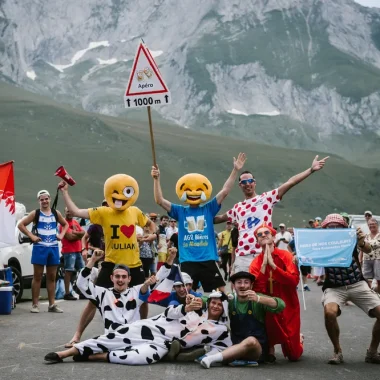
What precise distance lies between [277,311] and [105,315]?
67.1 inches

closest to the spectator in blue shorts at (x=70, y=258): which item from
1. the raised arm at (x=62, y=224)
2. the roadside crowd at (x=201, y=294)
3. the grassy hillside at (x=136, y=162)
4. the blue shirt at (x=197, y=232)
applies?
the raised arm at (x=62, y=224)

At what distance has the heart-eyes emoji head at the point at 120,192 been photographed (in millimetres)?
8789

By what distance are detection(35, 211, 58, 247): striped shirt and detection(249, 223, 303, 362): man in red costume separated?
5.20m

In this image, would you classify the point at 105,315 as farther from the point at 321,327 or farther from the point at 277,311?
the point at 321,327

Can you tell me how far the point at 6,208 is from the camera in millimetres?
11484

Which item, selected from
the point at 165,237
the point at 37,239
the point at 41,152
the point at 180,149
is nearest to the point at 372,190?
the point at 180,149

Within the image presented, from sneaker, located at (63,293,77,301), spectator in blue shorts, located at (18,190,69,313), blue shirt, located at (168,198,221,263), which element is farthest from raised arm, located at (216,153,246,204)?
sneaker, located at (63,293,77,301)

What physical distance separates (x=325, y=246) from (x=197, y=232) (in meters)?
1.40

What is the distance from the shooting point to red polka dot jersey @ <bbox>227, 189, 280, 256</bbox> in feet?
28.1

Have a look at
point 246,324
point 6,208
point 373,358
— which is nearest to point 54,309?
point 6,208

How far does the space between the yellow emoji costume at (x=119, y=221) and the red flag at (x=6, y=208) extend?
3.03 metres

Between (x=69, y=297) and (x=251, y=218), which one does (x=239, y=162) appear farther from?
(x=69, y=297)

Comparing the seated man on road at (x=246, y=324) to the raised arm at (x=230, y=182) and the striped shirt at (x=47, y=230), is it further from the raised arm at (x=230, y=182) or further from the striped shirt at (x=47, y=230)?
the striped shirt at (x=47, y=230)

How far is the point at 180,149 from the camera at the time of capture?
179m
